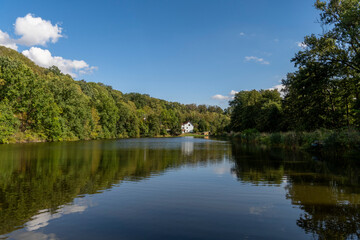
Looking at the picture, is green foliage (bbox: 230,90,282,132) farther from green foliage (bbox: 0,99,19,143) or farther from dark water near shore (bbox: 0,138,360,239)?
green foliage (bbox: 0,99,19,143)

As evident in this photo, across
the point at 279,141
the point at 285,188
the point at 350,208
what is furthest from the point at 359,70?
the point at 350,208

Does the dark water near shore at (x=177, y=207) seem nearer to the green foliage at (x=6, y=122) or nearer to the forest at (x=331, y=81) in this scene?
the forest at (x=331, y=81)

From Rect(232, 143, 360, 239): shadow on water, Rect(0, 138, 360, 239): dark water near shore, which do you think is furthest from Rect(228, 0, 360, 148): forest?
Rect(0, 138, 360, 239): dark water near shore

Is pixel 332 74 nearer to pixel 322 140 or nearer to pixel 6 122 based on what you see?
pixel 322 140

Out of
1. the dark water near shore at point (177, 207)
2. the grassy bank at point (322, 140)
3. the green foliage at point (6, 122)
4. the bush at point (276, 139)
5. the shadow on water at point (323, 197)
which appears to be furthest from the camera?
the green foliage at point (6, 122)

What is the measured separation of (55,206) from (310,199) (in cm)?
755

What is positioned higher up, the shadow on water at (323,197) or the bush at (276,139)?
the bush at (276,139)

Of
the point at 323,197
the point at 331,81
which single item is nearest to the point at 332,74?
the point at 331,81

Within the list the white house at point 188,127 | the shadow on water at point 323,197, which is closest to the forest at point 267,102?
the shadow on water at point 323,197

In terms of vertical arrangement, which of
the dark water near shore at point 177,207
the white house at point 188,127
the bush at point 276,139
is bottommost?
the dark water near shore at point 177,207

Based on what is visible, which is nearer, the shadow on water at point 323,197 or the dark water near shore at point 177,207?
the dark water near shore at point 177,207

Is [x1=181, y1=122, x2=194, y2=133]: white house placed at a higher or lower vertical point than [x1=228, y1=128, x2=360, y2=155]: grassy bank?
higher

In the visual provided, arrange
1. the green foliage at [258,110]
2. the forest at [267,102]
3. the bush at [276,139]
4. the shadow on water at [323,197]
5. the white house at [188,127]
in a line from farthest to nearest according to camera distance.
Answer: the white house at [188,127] → the green foliage at [258,110] → the bush at [276,139] → the forest at [267,102] → the shadow on water at [323,197]

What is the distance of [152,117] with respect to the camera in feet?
355
